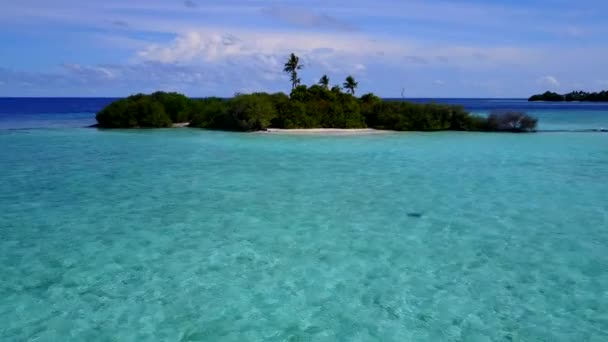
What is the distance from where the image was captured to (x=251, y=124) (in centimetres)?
→ 4278

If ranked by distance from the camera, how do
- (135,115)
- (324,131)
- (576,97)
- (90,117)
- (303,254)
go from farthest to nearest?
(576,97), (90,117), (135,115), (324,131), (303,254)

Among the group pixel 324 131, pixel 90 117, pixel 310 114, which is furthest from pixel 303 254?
pixel 90 117

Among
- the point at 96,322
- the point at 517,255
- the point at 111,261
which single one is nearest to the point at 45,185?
the point at 111,261

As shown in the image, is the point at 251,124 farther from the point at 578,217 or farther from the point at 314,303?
the point at 314,303

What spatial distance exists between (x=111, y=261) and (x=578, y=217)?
10.9 m

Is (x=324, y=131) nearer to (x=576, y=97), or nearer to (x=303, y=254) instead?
(x=303, y=254)

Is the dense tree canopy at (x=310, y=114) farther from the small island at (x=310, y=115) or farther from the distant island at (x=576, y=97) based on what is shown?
the distant island at (x=576, y=97)

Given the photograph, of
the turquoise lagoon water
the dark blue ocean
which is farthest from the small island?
the turquoise lagoon water

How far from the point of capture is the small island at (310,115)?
43.1 m

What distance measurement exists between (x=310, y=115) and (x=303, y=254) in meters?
35.7

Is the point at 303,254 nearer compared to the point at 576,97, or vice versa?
the point at 303,254

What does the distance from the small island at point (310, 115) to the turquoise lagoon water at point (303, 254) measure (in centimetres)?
2202

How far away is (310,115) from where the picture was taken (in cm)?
4531

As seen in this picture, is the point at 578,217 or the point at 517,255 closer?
the point at 517,255
